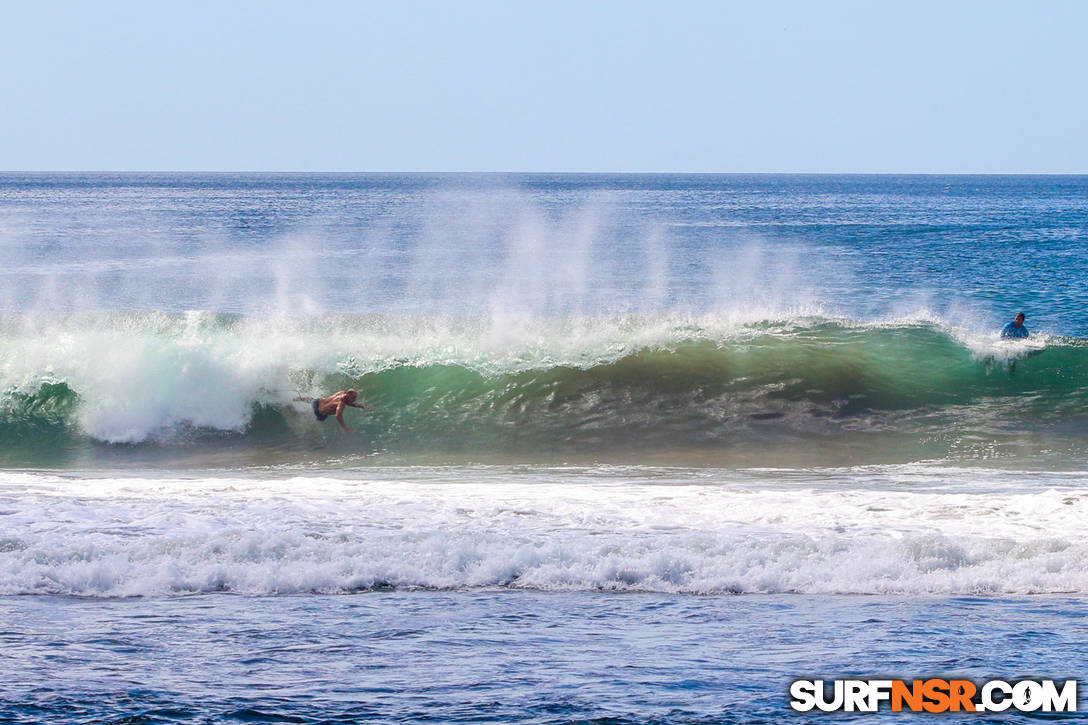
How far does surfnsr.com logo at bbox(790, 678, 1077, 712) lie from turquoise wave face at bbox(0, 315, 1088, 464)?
821 centimetres

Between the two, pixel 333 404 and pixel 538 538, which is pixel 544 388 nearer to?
pixel 333 404

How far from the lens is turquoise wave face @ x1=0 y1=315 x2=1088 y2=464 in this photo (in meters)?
15.9

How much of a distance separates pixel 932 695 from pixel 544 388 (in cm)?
1162

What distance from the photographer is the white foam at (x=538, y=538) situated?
8.91 metres

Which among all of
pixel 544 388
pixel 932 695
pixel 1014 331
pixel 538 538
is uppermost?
pixel 1014 331

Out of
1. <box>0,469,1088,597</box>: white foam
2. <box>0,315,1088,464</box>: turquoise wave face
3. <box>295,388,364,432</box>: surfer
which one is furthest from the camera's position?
<box>0,315,1088,464</box>: turquoise wave face

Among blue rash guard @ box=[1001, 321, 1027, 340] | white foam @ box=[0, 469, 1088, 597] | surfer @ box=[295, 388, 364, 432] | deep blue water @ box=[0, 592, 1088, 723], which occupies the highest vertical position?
blue rash guard @ box=[1001, 321, 1027, 340]

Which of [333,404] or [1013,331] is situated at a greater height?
[1013,331]

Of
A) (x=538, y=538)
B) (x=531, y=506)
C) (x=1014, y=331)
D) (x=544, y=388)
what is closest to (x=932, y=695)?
(x=538, y=538)

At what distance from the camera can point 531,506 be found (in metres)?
11.1

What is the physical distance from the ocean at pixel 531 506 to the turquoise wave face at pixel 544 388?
67 mm

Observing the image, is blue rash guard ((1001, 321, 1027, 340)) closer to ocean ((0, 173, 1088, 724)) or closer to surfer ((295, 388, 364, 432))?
ocean ((0, 173, 1088, 724))

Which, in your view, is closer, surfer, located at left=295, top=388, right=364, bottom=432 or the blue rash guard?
surfer, located at left=295, top=388, right=364, bottom=432

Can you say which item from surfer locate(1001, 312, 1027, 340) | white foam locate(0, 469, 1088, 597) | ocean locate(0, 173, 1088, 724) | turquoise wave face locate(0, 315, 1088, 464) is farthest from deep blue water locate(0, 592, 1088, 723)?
surfer locate(1001, 312, 1027, 340)
